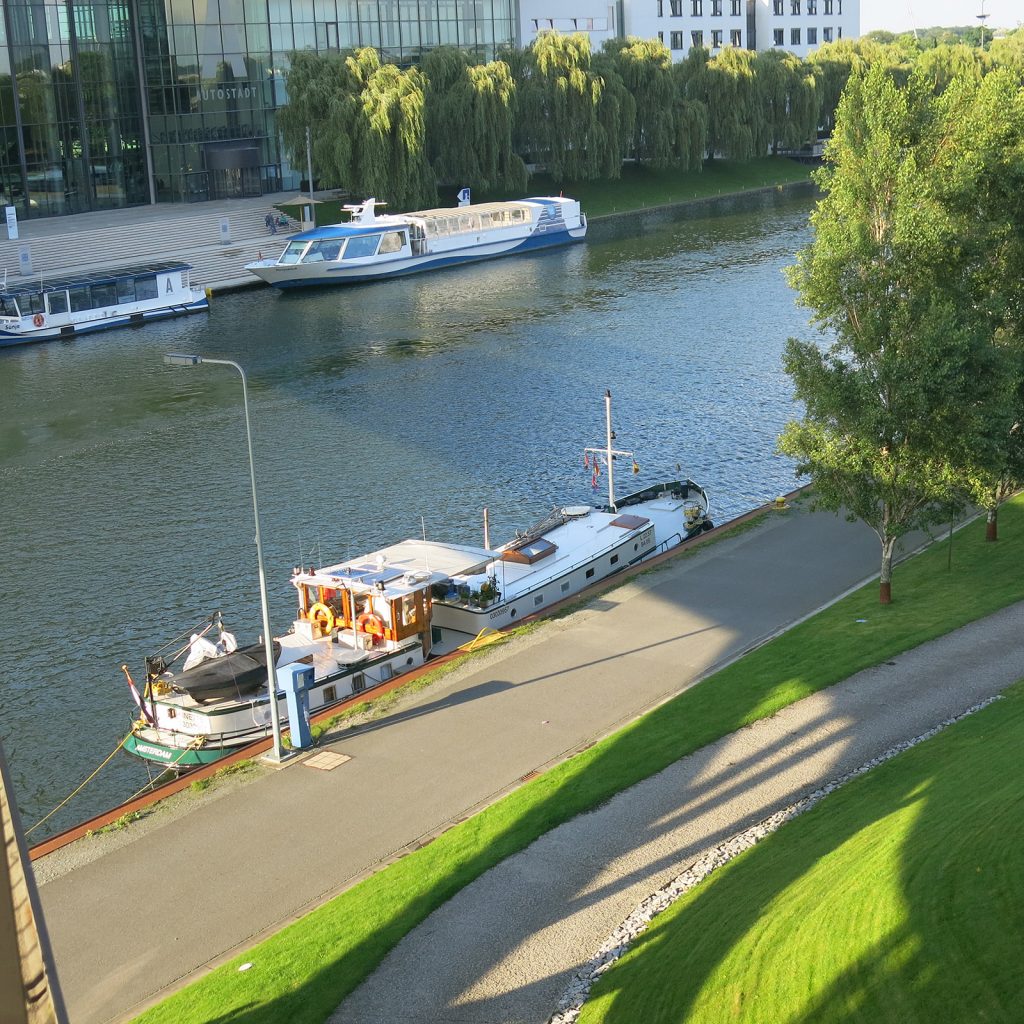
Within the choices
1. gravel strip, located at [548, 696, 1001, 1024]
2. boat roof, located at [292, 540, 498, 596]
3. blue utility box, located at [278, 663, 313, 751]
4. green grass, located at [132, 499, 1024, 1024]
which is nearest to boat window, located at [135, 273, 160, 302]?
boat roof, located at [292, 540, 498, 596]

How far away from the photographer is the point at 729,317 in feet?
216

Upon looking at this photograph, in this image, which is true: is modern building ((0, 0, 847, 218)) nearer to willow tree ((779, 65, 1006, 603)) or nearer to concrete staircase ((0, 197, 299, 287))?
concrete staircase ((0, 197, 299, 287))

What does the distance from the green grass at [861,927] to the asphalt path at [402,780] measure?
530cm

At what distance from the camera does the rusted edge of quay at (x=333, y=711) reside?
21.9 m

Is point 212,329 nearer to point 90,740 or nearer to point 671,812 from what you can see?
Answer: point 90,740

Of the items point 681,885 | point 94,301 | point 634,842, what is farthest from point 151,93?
point 681,885

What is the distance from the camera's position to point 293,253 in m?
79.9

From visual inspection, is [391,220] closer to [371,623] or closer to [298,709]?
[371,623]

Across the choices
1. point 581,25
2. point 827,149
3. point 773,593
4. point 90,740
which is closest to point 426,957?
point 90,740

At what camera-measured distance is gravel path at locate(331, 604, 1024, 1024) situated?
1599 cm

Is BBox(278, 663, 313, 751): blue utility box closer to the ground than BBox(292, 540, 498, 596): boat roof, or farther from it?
closer to the ground

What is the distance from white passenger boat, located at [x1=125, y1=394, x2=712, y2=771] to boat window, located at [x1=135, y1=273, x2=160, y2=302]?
4223cm

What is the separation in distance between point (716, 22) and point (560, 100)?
194 ft

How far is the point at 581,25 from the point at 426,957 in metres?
119
